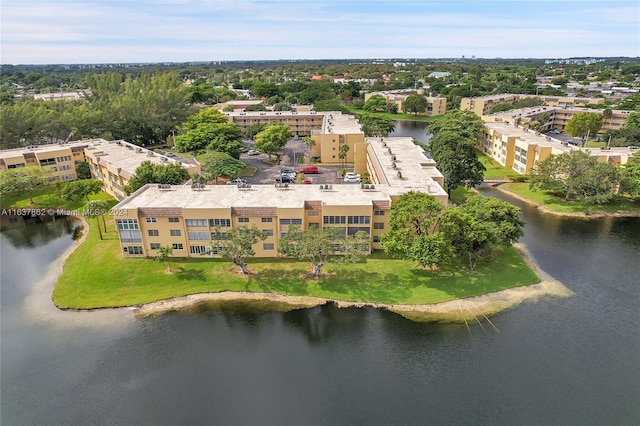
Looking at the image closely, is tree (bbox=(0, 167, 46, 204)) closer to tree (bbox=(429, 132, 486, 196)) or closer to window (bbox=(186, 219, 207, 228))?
window (bbox=(186, 219, 207, 228))

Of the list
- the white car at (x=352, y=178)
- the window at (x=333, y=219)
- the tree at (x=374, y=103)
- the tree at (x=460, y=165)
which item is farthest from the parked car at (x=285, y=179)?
the tree at (x=374, y=103)

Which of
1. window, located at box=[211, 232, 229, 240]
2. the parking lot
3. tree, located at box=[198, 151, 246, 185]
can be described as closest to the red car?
the parking lot

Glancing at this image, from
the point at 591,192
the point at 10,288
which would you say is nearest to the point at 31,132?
the point at 10,288

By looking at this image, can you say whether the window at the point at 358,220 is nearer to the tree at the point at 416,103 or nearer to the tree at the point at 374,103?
the tree at the point at 416,103

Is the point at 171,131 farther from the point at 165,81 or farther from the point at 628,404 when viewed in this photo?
the point at 628,404

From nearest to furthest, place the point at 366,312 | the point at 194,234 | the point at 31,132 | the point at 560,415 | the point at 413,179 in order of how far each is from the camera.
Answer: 1. the point at 560,415
2. the point at 366,312
3. the point at 194,234
4. the point at 413,179
5. the point at 31,132

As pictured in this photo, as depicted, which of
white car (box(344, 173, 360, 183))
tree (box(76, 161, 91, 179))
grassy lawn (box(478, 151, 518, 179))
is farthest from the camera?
grassy lawn (box(478, 151, 518, 179))
